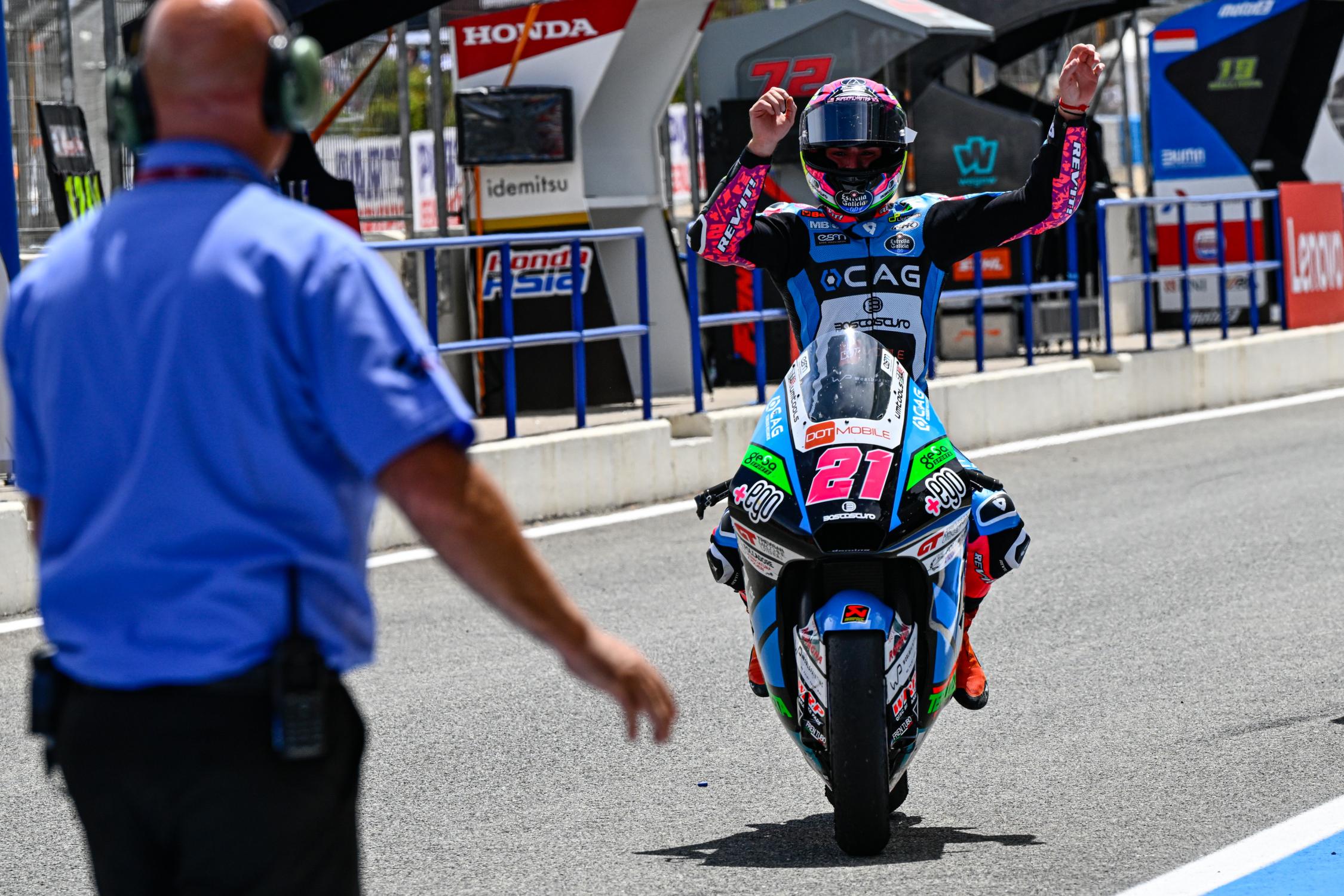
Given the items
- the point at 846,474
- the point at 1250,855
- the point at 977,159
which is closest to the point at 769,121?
the point at 846,474

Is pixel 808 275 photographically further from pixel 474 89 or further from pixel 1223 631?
pixel 474 89

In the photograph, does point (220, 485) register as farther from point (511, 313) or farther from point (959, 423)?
point (959, 423)

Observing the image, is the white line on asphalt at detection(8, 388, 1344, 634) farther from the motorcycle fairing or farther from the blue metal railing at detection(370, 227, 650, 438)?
the motorcycle fairing

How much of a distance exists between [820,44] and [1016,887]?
40.1 feet

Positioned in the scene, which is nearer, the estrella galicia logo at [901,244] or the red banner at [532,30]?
the estrella galicia logo at [901,244]

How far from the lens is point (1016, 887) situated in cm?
484

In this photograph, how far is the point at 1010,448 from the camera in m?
13.8

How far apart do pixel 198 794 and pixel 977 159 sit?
15.6 metres

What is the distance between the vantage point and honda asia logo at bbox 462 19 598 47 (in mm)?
14734

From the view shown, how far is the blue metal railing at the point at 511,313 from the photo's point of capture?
10.9 meters

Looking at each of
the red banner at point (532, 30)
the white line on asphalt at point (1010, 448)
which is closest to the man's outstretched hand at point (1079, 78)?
the white line on asphalt at point (1010, 448)

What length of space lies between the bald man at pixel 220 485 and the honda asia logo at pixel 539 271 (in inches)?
453

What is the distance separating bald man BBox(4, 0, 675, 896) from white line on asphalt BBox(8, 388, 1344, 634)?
5.28 m

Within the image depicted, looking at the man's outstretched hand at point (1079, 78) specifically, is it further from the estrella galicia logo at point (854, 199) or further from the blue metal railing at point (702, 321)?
the blue metal railing at point (702, 321)
